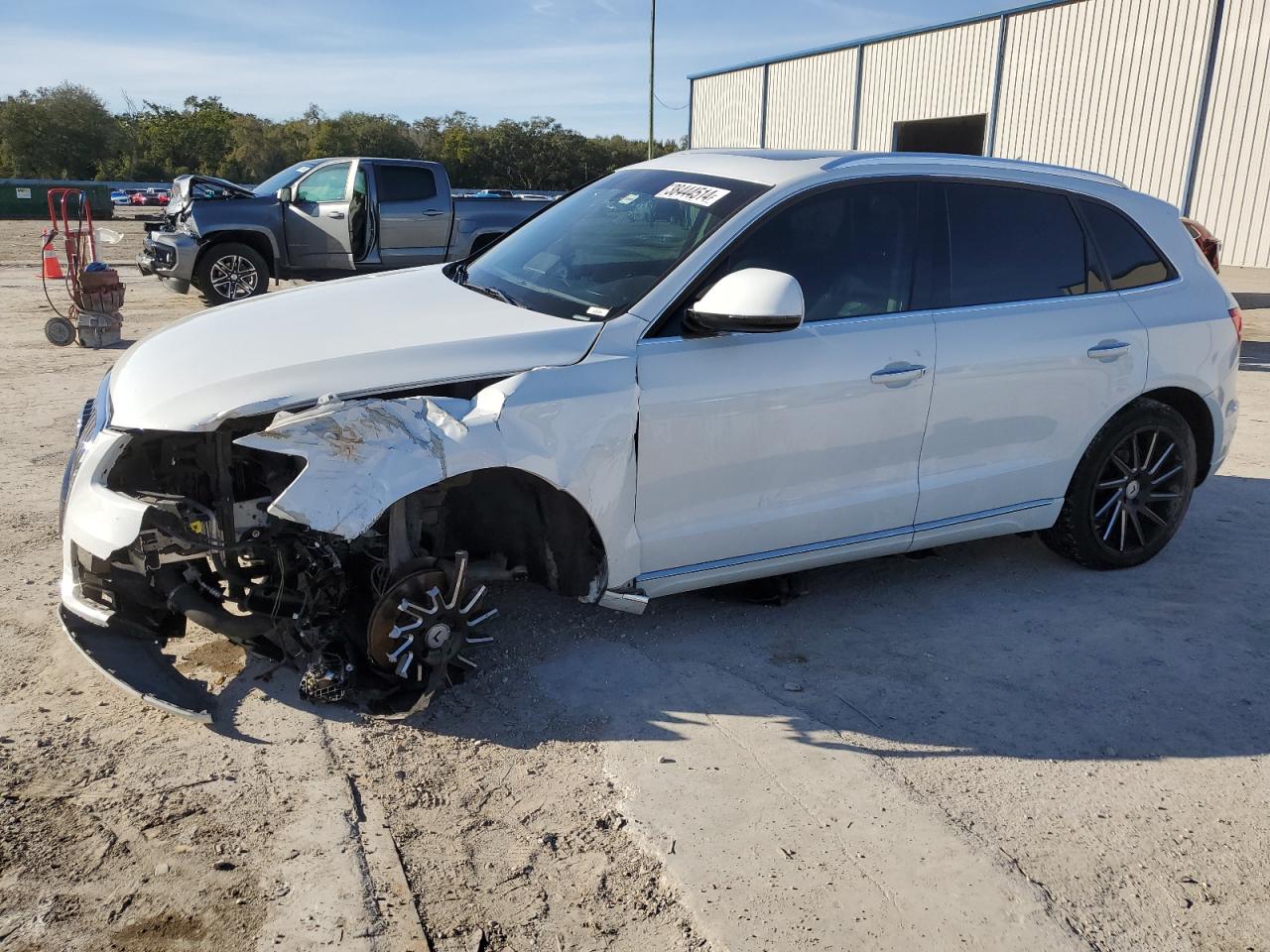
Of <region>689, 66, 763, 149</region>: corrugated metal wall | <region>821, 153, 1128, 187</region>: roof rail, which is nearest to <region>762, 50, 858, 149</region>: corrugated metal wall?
<region>689, 66, 763, 149</region>: corrugated metal wall

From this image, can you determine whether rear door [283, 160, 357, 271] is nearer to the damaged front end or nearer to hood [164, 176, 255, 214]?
hood [164, 176, 255, 214]

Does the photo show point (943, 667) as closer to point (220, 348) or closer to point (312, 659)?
point (312, 659)

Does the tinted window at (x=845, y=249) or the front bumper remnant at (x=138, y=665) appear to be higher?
the tinted window at (x=845, y=249)

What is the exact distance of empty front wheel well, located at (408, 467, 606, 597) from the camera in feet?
11.6

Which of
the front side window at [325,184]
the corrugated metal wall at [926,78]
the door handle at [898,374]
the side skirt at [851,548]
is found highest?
the corrugated metal wall at [926,78]

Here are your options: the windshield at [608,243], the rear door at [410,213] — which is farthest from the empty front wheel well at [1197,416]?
the rear door at [410,213]

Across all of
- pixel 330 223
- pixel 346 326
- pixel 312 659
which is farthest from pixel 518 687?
pixel 330 223

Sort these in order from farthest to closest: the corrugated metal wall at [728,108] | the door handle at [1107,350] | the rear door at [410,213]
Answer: the corrugated metal wall at [728,108] < the rear door at [410,213] < the door handle at [1107,350]

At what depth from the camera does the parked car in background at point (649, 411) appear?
320 cm

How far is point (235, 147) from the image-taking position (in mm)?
55844

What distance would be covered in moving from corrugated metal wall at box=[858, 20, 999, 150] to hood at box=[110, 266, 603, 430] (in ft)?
75.7

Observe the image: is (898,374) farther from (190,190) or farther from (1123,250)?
(190,190)

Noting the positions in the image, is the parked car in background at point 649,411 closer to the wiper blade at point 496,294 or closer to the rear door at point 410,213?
the wiper blade at point 496,294

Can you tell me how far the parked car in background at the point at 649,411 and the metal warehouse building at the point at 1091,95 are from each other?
1706cm
